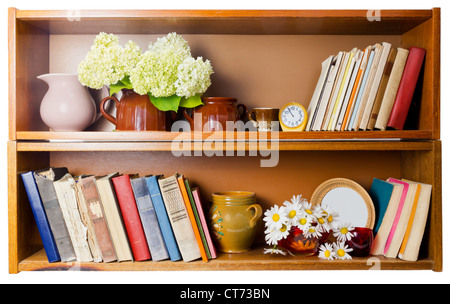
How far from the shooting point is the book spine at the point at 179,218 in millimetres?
1295

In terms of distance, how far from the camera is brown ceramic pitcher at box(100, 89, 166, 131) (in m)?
1.37

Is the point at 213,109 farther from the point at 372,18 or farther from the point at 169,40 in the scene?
the point at 372,18

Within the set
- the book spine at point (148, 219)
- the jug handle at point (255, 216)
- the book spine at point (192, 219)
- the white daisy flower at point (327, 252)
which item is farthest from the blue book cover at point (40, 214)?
the white daisy flower at point (327, 252)

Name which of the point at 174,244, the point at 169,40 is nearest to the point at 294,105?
the point at 169,40

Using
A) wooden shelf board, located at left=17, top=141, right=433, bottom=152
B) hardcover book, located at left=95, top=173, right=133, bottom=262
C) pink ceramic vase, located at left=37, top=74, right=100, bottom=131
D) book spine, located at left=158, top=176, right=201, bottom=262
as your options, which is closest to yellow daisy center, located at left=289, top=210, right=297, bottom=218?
wooden shelf board, located at left=17, top=141, right=433, bottom=152

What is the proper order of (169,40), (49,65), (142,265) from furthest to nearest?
(49,65) → (169,40) → (142,265)

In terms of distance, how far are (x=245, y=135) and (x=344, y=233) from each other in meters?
A: 0.48

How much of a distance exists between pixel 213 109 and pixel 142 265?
578 mm

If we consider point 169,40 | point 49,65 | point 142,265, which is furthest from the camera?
point 49,65

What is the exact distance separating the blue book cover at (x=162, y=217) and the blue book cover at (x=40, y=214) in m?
0.36

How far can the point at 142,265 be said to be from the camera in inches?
51.1

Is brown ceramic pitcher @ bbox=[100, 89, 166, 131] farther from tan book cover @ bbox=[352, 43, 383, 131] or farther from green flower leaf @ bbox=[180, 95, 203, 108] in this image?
tan book cover @ bbox=[352, 43, 383, 131]

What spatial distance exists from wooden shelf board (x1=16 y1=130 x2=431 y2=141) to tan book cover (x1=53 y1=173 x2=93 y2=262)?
16 centimetres

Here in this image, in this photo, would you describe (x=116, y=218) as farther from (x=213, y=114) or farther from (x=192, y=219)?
(x=213, y=114)
